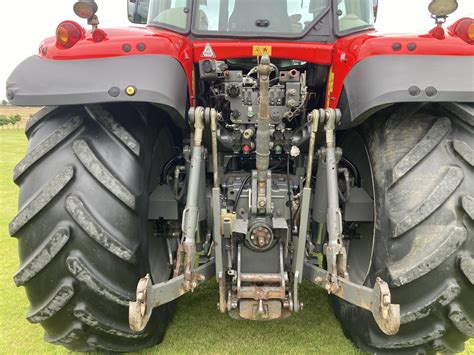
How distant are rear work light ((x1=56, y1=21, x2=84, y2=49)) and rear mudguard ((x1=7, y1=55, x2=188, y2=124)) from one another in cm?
10

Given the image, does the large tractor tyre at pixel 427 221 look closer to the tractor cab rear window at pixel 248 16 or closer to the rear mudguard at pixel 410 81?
the rear mudguard at pixel 410 81

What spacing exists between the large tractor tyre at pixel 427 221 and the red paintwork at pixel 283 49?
11.8 inches

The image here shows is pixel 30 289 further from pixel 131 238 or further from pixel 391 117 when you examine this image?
pixel 391 117

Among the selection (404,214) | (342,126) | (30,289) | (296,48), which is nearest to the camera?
(404,214)

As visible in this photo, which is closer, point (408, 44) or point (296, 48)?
point (408, 44)

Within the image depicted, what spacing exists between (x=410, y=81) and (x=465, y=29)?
0.46m

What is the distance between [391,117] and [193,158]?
1010 millimetres

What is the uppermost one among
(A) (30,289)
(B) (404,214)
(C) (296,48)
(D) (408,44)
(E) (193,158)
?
(D) (408,44)

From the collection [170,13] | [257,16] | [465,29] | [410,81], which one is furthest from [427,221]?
[170,13]

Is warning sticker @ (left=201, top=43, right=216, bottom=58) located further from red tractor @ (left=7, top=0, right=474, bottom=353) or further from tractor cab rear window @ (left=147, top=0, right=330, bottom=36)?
tractor cab rear window @ (left=147, top=0, right=330, bottom=36)

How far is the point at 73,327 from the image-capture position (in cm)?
201

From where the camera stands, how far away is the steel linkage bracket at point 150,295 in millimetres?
1714

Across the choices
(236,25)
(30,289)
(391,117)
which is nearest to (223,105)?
(236,25)

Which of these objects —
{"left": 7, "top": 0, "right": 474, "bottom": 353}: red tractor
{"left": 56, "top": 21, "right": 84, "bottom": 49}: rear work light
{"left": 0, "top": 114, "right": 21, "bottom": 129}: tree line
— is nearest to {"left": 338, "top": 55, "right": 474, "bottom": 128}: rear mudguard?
{"left": 7, "top": 0, "right": 474, "bottom": 353}: red tractor
